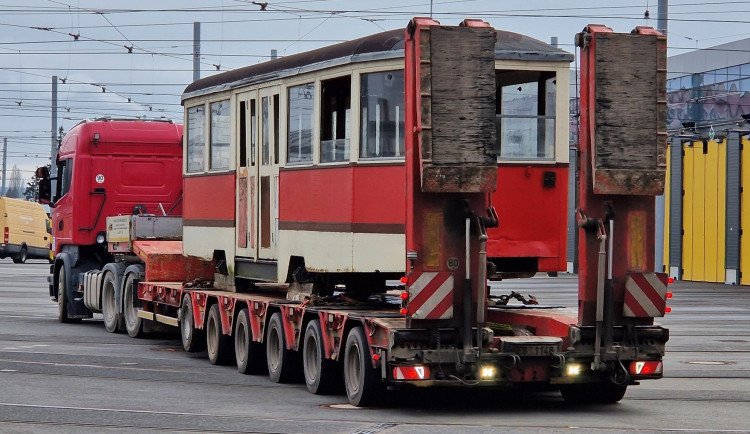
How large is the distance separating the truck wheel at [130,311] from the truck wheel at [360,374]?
8.88 meters

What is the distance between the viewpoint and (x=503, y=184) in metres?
13.9

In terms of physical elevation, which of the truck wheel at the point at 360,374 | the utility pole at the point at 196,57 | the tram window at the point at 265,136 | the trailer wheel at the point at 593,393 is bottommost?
the trailer wheel at the point at 593,393

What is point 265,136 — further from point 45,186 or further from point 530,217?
point 45,186

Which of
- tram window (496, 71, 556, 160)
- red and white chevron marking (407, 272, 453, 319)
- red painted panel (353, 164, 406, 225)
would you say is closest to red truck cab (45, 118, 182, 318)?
red painted panel (353, 164, 406, 225)

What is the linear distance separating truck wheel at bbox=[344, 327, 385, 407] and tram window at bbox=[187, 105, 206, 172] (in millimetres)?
6372

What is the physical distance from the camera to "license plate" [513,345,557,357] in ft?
40.3

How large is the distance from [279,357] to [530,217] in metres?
3.14

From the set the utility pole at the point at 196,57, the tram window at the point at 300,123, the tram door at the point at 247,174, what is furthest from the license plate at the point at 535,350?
A: the utility pole at the point at 196,57

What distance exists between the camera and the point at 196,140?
63.6ft

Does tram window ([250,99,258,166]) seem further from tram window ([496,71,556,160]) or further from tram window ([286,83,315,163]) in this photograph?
tram window ([496,71,556,160])

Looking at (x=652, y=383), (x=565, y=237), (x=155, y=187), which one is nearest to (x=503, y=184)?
(x=565, y=237)

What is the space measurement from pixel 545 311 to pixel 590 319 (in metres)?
1.38

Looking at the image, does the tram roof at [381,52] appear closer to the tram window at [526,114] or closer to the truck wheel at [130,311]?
the tram window at [526,114]

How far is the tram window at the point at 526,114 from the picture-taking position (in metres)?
14.0
